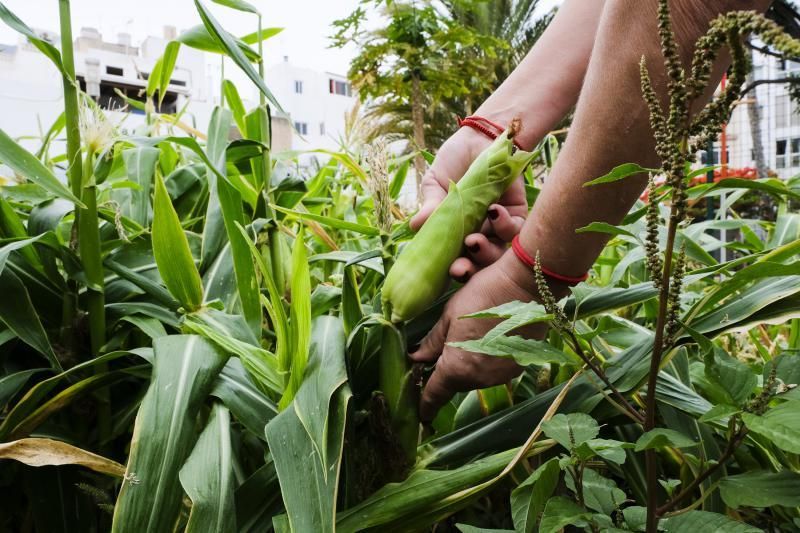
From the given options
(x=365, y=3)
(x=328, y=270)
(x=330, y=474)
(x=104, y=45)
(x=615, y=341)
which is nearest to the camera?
(x=330, y=474)

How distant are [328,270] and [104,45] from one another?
2285 centimetres

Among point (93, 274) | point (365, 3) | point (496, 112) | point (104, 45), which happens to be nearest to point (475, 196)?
point (496, 112)

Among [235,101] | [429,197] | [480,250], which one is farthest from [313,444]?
[235,101]

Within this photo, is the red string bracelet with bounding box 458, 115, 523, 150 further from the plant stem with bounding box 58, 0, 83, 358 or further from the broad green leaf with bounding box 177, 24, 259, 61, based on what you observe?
the plant stem with bounding box 58, 0, 83, 358

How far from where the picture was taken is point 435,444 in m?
0.61

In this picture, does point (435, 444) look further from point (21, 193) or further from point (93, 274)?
point (21, 193)

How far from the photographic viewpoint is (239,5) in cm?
83

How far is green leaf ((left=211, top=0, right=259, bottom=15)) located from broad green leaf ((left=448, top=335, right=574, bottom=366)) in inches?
26.4

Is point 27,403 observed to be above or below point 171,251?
below

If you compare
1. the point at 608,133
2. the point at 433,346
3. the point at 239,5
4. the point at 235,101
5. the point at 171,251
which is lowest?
the point at 433,346

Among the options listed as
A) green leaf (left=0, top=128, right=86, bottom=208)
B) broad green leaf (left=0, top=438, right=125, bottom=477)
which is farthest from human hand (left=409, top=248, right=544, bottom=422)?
green leaf (left=0, top=128, right=86, bottom=208)

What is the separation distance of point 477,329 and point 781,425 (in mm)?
294

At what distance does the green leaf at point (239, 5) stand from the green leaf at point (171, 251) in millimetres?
345

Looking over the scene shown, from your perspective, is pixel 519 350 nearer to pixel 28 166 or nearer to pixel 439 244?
pixel 439 244
